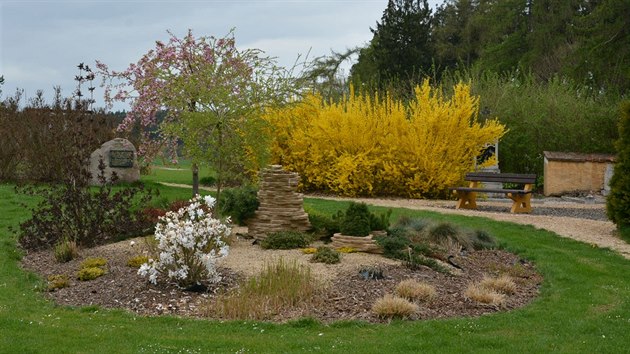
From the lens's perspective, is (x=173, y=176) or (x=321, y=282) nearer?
(x=321, y=282)

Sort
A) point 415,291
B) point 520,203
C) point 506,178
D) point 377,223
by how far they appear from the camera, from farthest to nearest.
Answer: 1. point 506,178
2. point 520,203
3. point 377,223
4. point 415,291

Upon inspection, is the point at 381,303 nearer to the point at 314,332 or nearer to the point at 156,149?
the point at 314,332

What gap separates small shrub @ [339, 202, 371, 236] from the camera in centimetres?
984

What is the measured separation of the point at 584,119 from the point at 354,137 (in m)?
8.09

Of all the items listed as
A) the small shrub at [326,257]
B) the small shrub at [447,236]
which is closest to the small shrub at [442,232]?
the small shrub at [447,236]

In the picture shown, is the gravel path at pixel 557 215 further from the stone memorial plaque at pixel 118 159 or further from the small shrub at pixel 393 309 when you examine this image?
the stone memorial plaque at pixel 118 159

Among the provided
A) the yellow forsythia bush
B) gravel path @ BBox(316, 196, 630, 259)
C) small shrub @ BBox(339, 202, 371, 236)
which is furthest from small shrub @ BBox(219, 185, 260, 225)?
the yellow forsythia bush

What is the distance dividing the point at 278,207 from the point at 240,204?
2.17 feet

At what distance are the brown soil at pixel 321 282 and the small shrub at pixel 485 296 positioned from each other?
61mm

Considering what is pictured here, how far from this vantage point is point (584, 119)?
2314 centimetres

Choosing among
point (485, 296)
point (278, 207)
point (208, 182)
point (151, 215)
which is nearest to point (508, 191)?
point (278, 207)

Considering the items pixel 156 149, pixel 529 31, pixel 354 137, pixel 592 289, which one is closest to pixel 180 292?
pixel 592 289

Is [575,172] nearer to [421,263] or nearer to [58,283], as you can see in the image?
[421,263]

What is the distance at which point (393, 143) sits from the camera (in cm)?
1941
